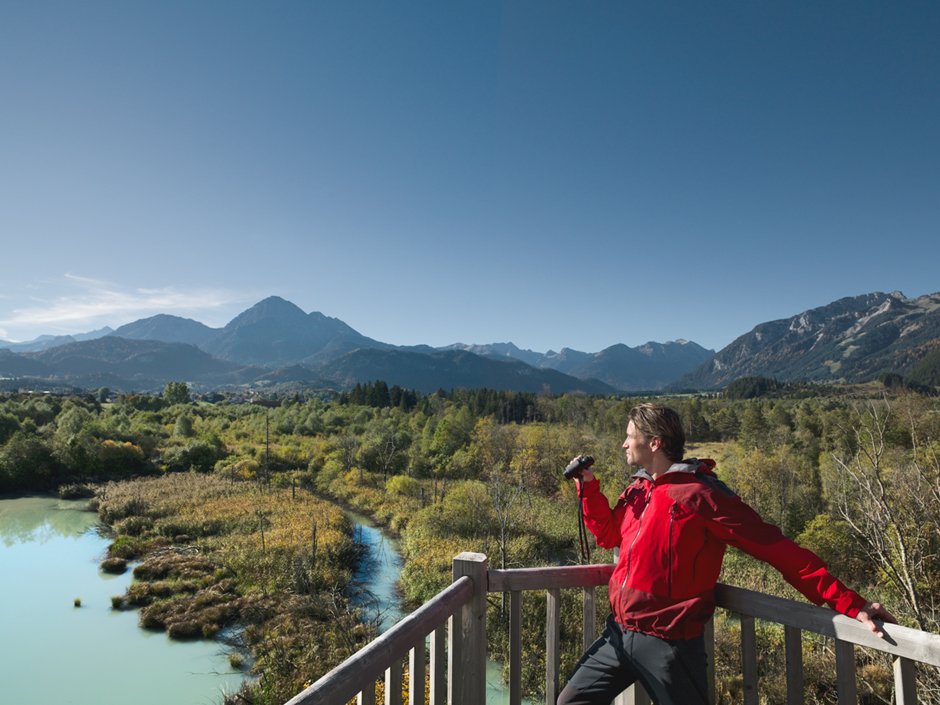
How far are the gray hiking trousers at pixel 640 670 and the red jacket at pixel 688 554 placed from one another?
0.05 metres

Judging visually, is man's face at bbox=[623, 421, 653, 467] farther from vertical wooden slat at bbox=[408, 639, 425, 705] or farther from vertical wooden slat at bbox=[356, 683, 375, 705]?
vertical wooden slat at bbox=[356, 683, 375, 705]

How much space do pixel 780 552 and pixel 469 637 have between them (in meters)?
1.41

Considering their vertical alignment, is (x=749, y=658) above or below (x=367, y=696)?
below

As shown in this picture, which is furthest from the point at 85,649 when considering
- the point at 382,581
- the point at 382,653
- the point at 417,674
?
the point at 382,653

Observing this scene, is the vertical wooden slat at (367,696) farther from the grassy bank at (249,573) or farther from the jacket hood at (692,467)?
the grassy bank at (249,573)

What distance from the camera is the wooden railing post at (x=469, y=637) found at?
2.37 metres

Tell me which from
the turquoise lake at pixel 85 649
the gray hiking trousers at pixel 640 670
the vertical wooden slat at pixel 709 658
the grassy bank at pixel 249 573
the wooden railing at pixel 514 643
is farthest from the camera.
A: the grassy bank at pixel 249 573

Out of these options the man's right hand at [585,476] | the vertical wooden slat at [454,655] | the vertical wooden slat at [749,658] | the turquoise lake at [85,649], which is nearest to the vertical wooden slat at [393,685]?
the vertical wooden slat at [454,655]

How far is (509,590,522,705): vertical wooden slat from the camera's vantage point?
2.54 m

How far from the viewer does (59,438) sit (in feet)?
132

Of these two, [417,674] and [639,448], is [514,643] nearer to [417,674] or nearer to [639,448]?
[417,674]

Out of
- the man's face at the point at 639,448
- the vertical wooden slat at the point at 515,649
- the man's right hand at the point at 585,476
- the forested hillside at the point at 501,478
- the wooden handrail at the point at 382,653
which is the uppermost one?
the man's face at the point at 639,448

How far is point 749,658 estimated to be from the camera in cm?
228

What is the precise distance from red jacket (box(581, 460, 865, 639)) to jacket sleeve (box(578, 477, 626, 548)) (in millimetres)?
289
